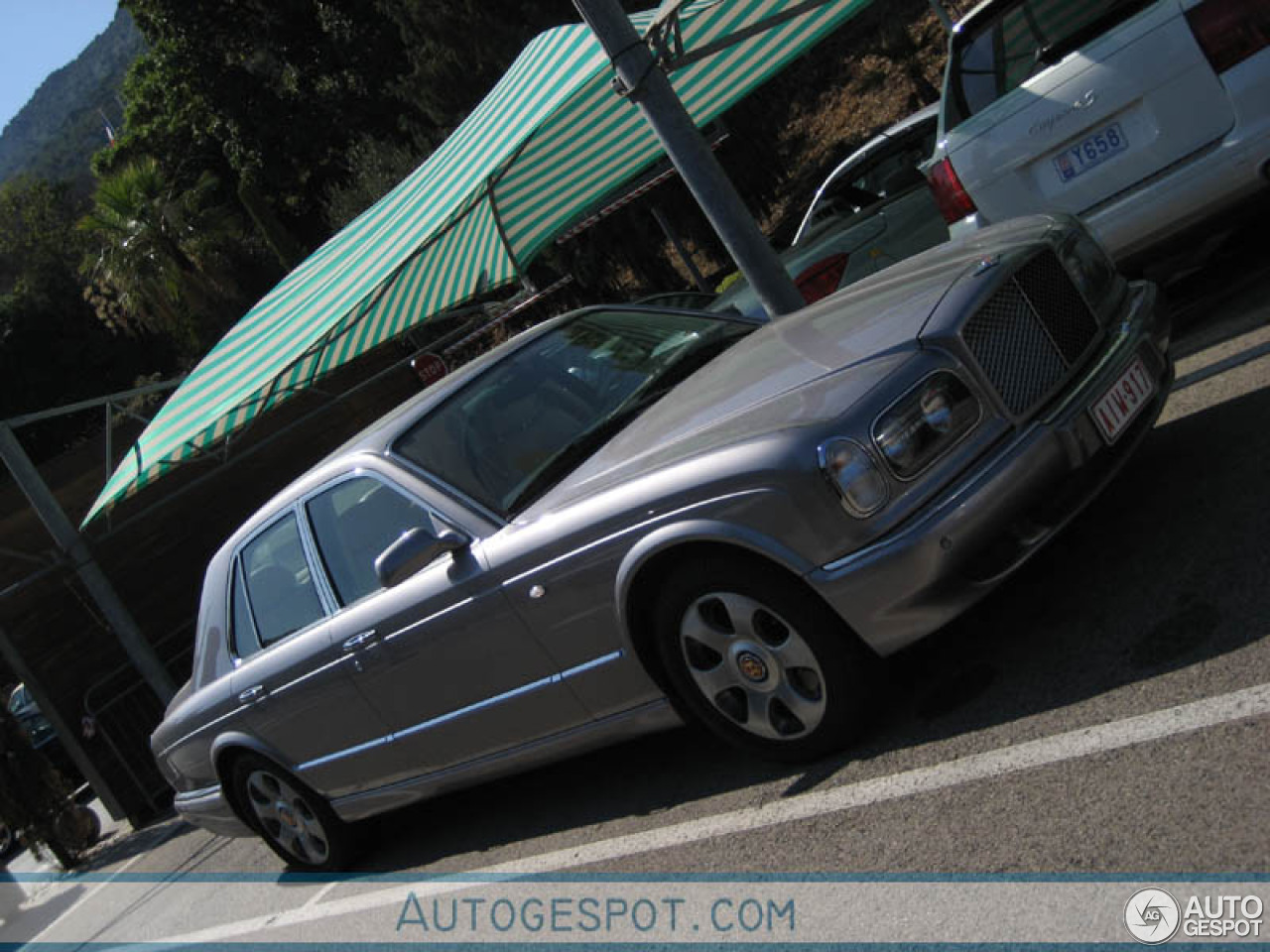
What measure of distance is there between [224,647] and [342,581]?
1.22 metres

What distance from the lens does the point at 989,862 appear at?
3.20m

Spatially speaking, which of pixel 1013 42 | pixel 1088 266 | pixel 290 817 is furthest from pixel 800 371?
pixel 290 817

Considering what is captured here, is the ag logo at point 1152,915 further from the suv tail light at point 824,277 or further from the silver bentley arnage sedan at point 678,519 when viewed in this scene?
the suv tail light at point 824,277

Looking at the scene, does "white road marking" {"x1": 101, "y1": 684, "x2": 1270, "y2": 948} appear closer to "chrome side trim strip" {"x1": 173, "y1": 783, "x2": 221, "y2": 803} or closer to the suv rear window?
"chrome side trim strip" {"x1": 173, "y1": 783, "x2": 221, "y2": 803}

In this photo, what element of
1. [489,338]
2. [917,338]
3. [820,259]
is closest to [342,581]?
[917,338]

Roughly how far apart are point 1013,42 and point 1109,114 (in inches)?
30.9

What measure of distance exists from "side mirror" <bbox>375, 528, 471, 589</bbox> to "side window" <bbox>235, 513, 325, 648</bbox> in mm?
1127

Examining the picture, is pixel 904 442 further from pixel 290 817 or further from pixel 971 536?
pixel 290 817

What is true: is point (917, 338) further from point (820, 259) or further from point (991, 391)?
point (820, 259)

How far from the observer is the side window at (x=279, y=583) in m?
5.60

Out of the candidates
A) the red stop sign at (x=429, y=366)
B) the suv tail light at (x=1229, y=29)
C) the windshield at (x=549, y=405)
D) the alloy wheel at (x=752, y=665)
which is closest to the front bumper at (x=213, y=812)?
the windshield at (x=549, y=405)

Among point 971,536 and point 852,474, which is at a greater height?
point 852,474

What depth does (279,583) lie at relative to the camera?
19.0 feet

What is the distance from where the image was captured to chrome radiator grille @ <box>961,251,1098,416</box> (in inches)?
157
